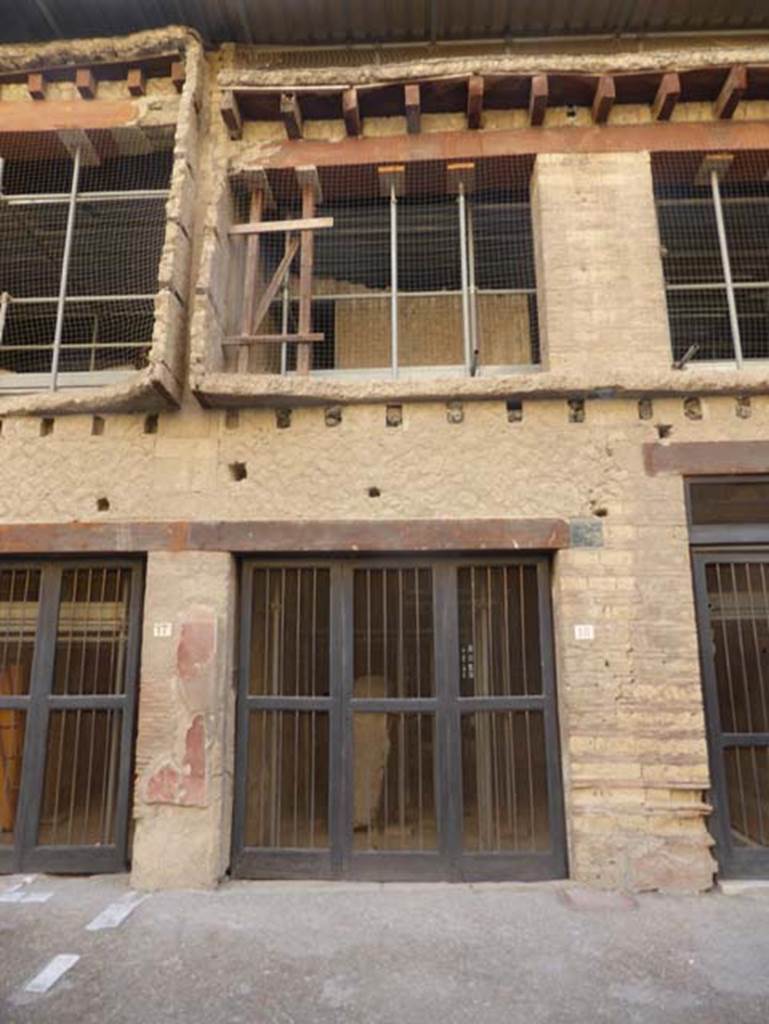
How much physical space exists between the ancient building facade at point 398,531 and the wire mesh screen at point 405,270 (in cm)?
7

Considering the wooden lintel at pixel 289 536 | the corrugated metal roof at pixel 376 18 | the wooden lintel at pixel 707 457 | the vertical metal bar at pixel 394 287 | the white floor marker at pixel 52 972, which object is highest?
the corrugated metal roof at pixel 376 18

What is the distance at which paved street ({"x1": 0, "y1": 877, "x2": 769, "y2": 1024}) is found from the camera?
328cm

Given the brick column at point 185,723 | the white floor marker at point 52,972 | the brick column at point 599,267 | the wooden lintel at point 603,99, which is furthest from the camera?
the wooden lintel at point 603,99

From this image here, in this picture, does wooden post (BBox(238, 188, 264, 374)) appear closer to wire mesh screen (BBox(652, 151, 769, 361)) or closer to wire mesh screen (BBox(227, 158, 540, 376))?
wire mesh screen (BBox(227, 158, 540, 376))

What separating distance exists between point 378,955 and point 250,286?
4.98 metres

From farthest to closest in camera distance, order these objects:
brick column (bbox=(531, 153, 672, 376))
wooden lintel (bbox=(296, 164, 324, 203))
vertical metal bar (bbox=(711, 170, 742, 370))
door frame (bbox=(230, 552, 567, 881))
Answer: wooden lintel (bbox=(296, 164, 324, 203)) → vertical metal bar (bbox=(711, 170, 742, 370)) → brick column (bbox=(531, 153, 672, 376)) → door frame (bbox=(230, 552, 567, 881))

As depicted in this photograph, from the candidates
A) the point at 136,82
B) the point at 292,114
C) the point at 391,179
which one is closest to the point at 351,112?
the point at 292,114

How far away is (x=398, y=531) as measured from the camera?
529 centimetres

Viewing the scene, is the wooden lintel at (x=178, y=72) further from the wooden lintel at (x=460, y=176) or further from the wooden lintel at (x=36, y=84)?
the wooden lintel at (x=460, y=176)

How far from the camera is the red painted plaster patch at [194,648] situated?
512 centimetres

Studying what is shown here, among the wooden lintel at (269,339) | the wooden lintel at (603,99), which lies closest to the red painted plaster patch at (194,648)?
the wooden lintel at (269,339)

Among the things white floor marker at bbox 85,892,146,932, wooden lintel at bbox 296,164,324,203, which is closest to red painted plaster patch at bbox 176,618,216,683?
white floor marker at bbox 85,892,146,932

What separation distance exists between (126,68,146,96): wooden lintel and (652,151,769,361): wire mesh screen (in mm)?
4613

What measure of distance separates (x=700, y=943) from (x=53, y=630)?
4914 millimetres
